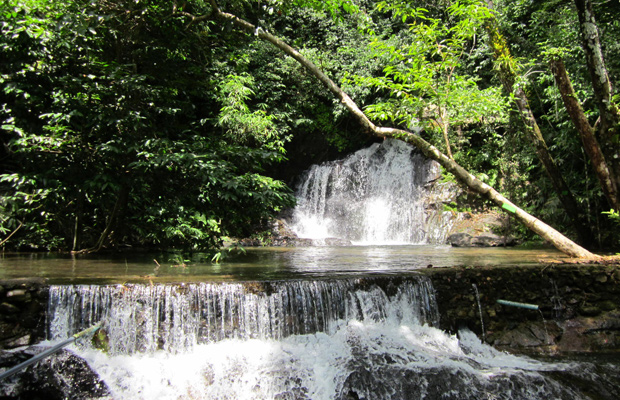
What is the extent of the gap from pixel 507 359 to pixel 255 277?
310 cm

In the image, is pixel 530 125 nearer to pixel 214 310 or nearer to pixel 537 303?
pixel 537 303

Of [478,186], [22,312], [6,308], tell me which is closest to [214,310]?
[22,312]

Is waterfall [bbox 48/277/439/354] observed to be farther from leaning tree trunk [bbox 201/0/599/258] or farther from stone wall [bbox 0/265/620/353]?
leaning tree trunk [bbox 201/0/599/258]

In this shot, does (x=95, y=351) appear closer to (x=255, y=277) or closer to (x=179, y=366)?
(x=179, y=366)

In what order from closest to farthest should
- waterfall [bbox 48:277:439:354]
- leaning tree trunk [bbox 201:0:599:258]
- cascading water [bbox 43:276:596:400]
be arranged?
cascading water [bbox 43:276:596:400], waterfall [bbox 48:277:439:354], leaning tree trunk [bbox 201:0:599:258]

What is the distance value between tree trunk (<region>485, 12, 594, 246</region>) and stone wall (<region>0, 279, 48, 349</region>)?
8.50m

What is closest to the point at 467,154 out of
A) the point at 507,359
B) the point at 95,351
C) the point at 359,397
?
the point at 507,359

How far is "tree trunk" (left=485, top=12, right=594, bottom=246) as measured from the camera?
27.0 ft

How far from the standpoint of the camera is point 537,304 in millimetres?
5348

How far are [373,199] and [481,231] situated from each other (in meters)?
4.44

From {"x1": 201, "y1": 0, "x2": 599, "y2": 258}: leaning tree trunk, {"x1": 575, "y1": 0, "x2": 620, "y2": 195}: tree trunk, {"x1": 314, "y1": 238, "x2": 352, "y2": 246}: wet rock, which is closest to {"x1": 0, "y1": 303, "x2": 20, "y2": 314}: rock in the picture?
{"x1": 201, "y1": 0, "x2": 599, "y2": 258}: leaning tree trunk

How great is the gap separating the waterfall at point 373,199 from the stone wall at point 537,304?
7385 mm

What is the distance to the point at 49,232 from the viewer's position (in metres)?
8.55

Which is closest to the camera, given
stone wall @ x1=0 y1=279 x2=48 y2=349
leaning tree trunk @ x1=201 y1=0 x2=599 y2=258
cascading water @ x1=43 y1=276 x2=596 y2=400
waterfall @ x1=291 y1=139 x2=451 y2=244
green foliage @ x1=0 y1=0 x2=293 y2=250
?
cascading water @ x1=43 y1=276 x2=596 y2=400
